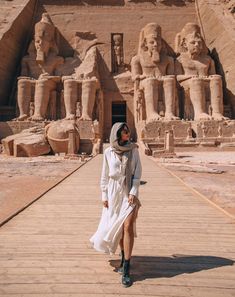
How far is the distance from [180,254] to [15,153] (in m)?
12.6

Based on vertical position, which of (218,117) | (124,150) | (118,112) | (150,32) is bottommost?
(124,150)

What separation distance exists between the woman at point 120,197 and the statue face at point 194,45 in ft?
65.6

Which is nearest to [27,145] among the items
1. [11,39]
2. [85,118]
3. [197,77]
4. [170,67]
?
[85,118]

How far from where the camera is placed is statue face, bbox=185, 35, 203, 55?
2083cm

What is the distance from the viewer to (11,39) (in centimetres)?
2116

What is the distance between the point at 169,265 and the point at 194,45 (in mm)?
20309

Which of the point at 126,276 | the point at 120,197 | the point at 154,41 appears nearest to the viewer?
the point at 126,276

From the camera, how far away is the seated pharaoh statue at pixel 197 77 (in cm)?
1920

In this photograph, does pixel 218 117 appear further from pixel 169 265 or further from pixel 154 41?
pixel 169 265

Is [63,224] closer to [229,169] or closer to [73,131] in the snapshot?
[229,169]

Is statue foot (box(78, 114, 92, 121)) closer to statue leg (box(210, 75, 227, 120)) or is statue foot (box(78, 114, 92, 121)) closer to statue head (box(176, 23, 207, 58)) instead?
statue leg (box(210, 75, 227, 120))

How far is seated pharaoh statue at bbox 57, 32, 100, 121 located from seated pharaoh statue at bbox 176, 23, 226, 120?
5.43 m

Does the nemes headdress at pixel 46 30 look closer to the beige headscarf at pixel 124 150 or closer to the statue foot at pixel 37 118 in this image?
the statue foot at pixel 37 118

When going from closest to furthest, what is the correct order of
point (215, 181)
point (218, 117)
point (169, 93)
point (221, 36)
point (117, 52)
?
point (215, 181), point (218, 117), point (169, 93), point (221, 36), point (117, 52)
